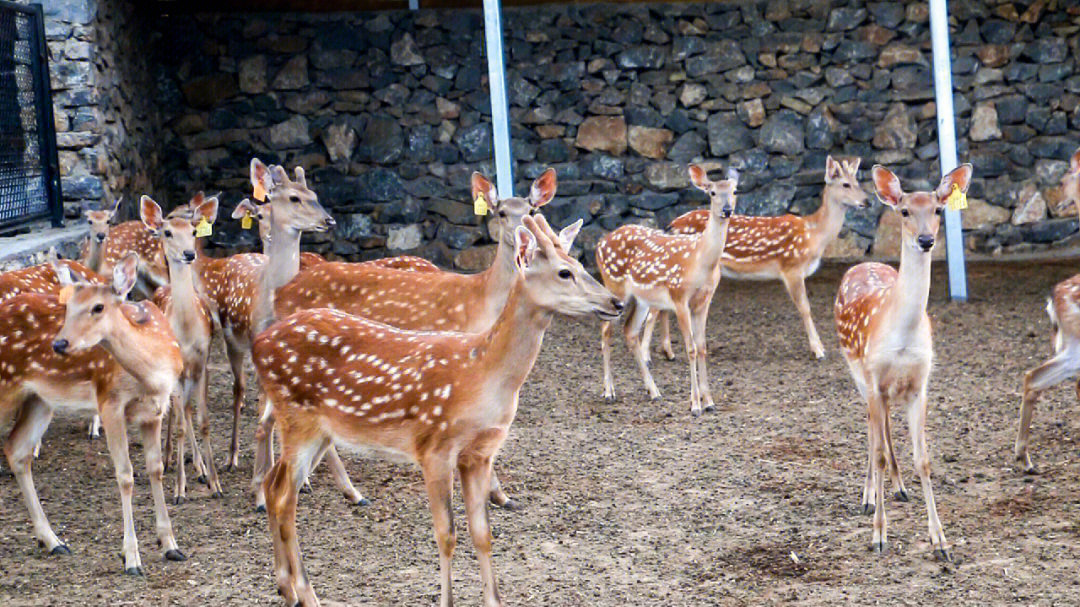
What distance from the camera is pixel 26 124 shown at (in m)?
9.64

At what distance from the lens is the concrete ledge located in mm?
8062

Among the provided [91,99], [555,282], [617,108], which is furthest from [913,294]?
[617,108]

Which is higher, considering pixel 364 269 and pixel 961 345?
pixel 364 269

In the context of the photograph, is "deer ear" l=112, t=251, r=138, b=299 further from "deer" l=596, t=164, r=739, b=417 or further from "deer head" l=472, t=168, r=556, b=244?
"deer" l=596, t=164, r=739, b=417

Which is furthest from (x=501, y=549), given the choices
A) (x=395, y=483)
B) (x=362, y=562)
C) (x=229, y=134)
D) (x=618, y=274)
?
(x=229, y=134)

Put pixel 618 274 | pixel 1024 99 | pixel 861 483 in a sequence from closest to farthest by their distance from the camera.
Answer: pixel 861 483, pixel 618 274, pixel 1024 99

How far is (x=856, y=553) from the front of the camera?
5.32 m

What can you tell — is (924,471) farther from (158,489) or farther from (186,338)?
(186,338)

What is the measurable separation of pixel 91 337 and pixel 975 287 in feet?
26.0

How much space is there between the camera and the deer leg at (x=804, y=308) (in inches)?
359

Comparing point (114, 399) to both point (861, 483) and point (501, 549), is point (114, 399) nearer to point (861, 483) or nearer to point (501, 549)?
point (501, 549)

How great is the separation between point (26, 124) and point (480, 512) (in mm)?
6332

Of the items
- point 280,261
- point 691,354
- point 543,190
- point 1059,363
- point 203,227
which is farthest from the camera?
point 691,354

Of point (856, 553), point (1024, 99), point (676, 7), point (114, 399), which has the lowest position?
point (856, 553)
